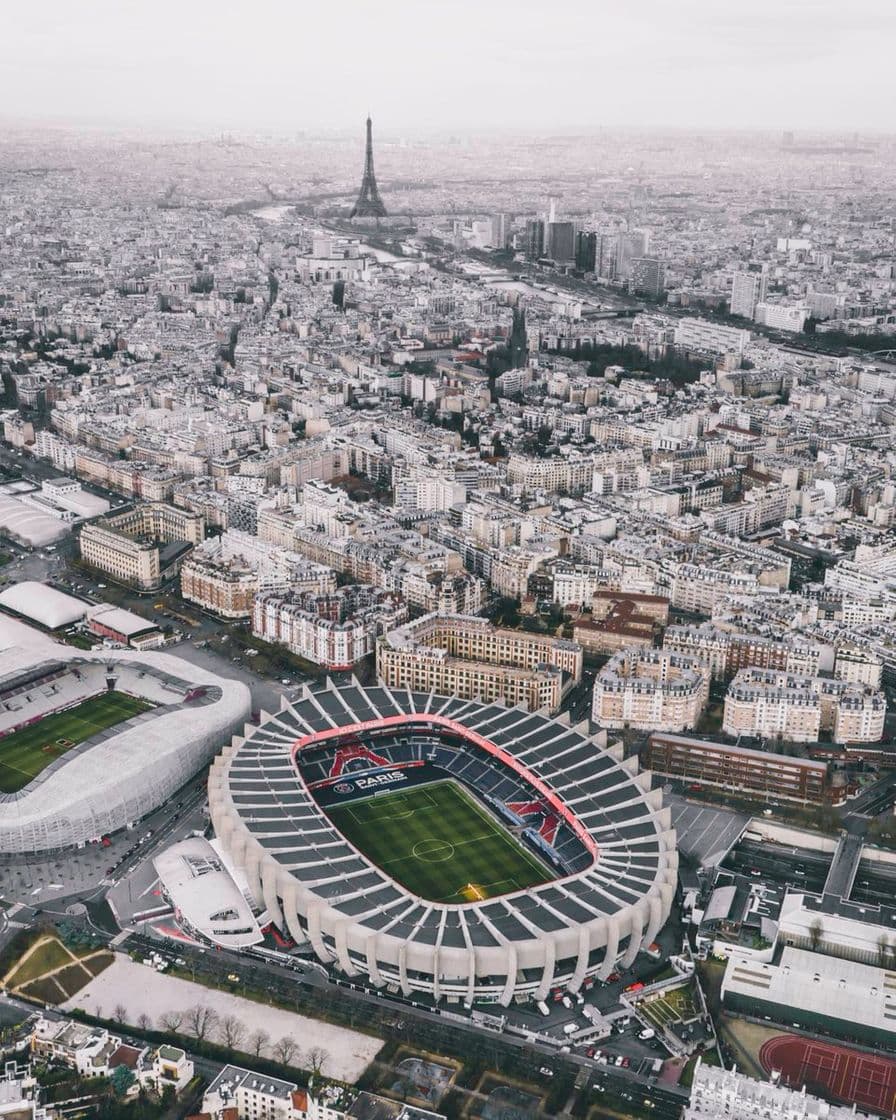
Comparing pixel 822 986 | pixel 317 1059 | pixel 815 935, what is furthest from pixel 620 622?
pixel 317 1059

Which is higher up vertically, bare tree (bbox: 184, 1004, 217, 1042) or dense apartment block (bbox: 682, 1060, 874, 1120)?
dense apartment block (bbox: 682, 1060, 874, 1120)

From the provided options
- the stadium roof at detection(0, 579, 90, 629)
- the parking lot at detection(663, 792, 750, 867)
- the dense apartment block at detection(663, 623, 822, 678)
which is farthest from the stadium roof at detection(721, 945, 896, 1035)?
the stadium roof at detection(0, 579, 90, 629)

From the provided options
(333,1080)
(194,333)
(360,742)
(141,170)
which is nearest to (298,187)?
(141,170)

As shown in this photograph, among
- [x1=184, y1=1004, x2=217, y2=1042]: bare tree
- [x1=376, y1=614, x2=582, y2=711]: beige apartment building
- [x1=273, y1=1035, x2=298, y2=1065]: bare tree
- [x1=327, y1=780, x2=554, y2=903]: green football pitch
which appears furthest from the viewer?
[x1=376, y1=614, x2=582, y2=711]: beige apartment building

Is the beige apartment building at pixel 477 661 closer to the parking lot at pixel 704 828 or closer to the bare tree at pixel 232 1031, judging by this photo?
the parking lot at pixel 704 828

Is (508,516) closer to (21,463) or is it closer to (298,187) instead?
(21,463)

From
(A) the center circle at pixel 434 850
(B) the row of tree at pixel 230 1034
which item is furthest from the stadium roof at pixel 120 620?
(B) the row of tree at pixel 230 1034

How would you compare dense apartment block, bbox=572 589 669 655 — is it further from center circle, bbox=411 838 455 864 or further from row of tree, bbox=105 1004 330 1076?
row of tree, bbox=105 1004 330 1076

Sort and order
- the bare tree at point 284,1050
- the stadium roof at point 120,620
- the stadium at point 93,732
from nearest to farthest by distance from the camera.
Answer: the bare tree at point 284,1050
the stadium at point 93,732
the stadium roof at point 120,620
